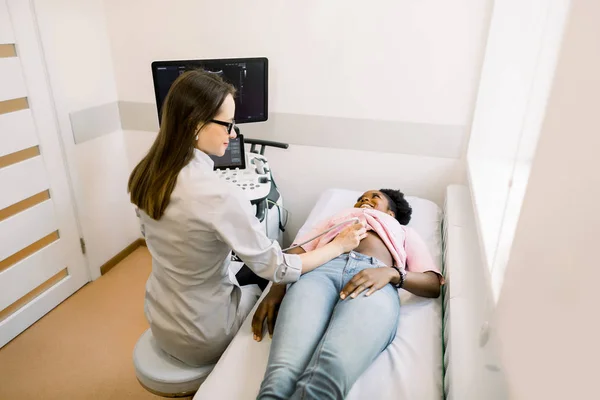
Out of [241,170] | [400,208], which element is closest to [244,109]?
[241,170]

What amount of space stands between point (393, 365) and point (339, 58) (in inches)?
55.7

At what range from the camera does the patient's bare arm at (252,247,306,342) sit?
1.37m

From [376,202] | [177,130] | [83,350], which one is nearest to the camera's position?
[177,130]

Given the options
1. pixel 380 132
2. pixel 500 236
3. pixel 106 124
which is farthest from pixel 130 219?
pixel 500 236

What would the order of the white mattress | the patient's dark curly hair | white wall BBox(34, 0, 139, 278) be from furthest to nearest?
white wall BBox(34, 0, 139, 278) < the patient's dark curly hair < the white mattress

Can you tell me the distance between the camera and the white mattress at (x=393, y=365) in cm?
115

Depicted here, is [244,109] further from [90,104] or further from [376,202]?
[90,104]

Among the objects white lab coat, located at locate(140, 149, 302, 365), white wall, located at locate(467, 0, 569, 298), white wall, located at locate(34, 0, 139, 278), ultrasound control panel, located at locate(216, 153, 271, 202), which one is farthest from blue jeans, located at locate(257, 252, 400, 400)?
white wall, located at locate(34, 0, 139, 278)

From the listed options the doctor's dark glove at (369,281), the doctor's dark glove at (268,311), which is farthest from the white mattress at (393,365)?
the doctor's dark glove at (369,281)

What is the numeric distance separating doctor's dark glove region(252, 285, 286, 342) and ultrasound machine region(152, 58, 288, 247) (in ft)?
1.49

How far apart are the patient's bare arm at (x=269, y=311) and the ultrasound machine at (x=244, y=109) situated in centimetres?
45

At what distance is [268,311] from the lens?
4.64ft

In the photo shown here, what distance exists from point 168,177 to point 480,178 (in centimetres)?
123

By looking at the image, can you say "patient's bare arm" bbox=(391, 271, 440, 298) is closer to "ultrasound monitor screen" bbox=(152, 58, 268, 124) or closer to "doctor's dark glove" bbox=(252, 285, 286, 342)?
"doctor's dark glove" bbox=(252, 285, 286, 342)
